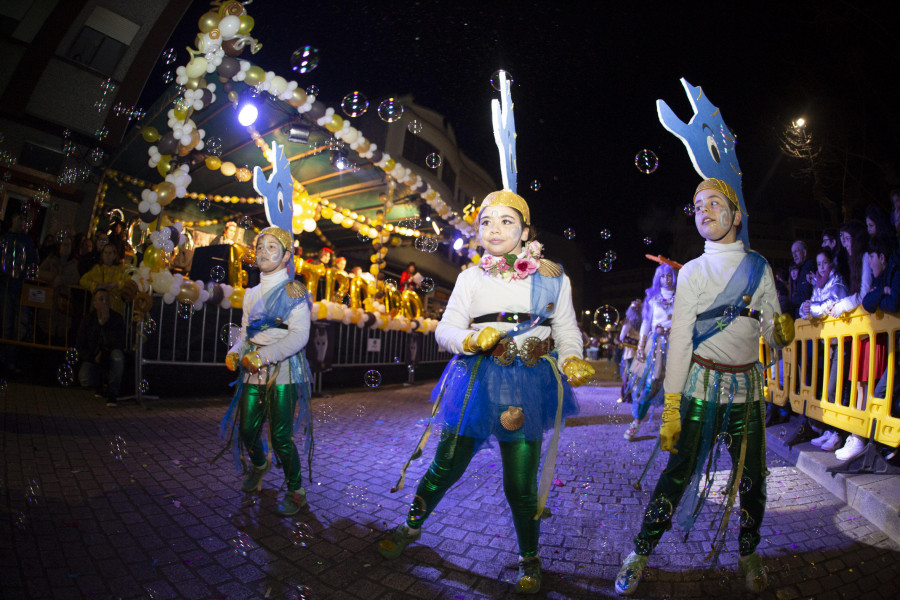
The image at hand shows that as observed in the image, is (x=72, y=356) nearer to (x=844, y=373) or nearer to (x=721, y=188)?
(x=721, y=188)

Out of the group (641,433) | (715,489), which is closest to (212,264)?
(641,433)

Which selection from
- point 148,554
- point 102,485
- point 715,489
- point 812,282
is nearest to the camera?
point 148,554

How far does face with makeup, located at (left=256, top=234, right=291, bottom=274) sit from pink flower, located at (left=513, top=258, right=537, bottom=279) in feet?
6.05

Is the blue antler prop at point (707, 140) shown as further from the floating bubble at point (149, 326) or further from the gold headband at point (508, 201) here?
the floating bubble at point (149, 326)

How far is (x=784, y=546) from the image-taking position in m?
2.42

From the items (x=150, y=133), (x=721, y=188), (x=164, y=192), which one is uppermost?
(x=150, y=133)

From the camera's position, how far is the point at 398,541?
7.30ft

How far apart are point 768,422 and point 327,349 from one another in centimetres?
719

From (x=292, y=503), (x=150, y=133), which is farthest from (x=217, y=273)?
(x=292, y=503)

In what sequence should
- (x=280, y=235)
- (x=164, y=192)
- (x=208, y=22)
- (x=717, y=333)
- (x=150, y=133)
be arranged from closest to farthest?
(x=717, y=333), (x=280, y=235), (x=208, y=22), (x=164, y=192), (x=150, y=133)

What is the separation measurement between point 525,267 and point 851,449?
3513 millimetres

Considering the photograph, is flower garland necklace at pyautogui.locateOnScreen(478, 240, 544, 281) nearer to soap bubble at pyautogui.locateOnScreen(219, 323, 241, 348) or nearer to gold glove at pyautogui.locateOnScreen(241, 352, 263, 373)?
gold glove at pyautogui.locateOnScreen(241, 352, 263, 373)

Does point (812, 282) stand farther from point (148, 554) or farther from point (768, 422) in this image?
point (148, 554)

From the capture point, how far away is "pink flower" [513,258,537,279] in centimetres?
219
